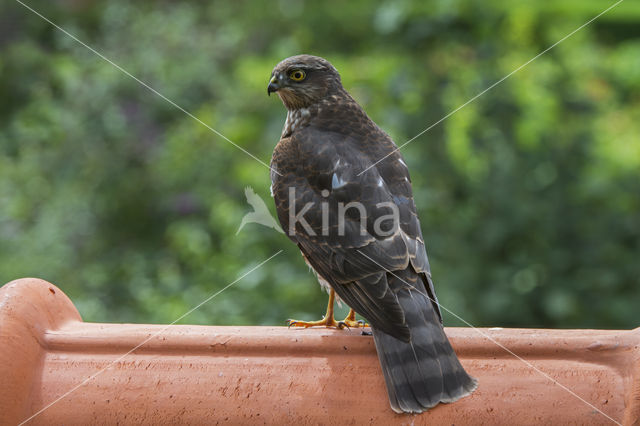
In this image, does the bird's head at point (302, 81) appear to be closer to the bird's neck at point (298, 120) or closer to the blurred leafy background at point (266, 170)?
the bird's neck at point (298, 120)

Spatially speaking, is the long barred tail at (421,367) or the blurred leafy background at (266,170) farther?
the blurred leafy background at (266,170)

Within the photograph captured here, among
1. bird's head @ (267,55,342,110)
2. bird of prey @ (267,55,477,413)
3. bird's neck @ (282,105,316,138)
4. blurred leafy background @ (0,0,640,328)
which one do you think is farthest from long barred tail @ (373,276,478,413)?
blurred leafy background @ (0,0,640,328)

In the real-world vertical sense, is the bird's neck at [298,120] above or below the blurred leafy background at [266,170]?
above

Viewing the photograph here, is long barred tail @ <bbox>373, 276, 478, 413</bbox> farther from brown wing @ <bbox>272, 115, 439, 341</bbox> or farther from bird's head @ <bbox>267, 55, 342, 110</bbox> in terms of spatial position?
bird's head @ <bbox>267, 55, 342, 110</bbox>

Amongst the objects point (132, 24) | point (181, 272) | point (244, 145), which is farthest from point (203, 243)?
point (132, 24)

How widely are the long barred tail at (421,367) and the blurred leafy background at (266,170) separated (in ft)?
4.60

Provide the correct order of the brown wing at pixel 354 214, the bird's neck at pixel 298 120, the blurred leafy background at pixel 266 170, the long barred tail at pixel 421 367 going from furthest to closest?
the blurred leafy background at pixel 266 170, the bird's neck at pixel 298 120, the brown wing at pixel 354 214, the long barred tail at pixel 421 367

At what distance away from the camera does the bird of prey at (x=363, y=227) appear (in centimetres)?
216

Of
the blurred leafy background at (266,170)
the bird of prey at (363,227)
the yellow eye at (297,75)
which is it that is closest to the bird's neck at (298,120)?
the bird of prey at (363,227)

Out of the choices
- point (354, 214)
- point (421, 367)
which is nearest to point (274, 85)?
point (354, 214)

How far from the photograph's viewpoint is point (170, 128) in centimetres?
530

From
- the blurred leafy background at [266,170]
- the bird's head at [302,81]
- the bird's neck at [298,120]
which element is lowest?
the blurred leafy background at [266,170]

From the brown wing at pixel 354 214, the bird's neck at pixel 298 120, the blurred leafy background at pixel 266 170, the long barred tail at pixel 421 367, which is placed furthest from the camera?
the blurred leafy background at pixel 266 170

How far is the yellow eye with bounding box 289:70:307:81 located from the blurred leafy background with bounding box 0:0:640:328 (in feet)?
3.39
